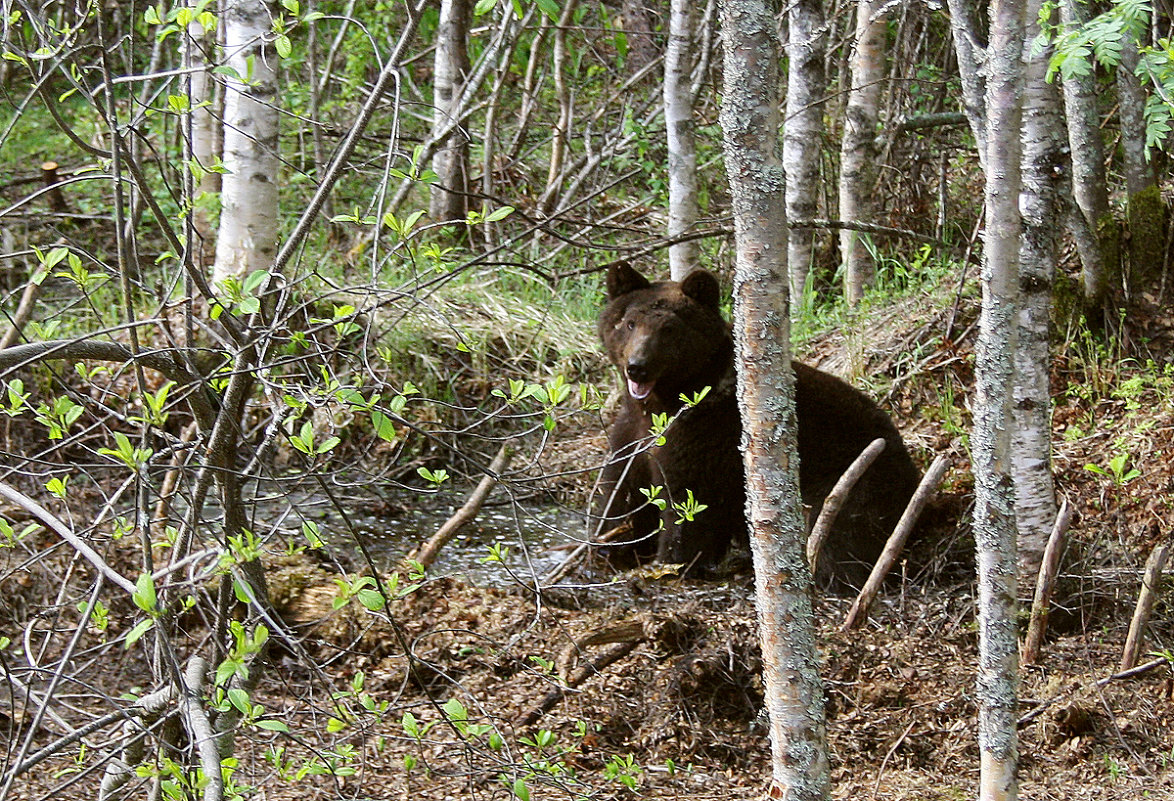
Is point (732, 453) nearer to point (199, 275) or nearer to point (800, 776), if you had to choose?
point (800, 776)

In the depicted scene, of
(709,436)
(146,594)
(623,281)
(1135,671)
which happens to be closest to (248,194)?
(623,281)

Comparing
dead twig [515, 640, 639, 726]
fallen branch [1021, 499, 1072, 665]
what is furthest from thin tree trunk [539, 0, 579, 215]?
fallen branch [1021, 499, 1072, 665]

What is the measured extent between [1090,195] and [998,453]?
3780 mm

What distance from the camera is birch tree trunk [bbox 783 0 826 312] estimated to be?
7570mm

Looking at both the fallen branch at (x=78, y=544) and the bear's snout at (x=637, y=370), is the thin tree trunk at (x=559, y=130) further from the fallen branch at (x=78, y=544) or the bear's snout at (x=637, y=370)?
the fallen branch at (x=78, y=544)

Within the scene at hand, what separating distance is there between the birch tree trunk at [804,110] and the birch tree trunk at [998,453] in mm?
4194

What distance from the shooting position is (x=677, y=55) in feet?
23.2

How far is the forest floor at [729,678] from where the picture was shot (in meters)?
4.12

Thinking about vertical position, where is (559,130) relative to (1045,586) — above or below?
above

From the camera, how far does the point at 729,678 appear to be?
4.75 metres

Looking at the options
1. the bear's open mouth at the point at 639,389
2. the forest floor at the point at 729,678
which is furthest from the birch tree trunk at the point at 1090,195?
the bear's open mouth at the point at 639,389

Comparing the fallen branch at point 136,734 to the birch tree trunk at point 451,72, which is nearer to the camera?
the fallen branch at point 136,734

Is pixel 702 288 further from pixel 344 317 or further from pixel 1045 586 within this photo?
pixel 344 317

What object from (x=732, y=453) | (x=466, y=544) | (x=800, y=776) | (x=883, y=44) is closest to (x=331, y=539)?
(x=466, y=544)
